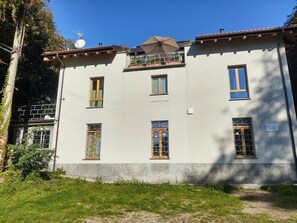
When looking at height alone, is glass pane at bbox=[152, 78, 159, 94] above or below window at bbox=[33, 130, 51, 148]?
above

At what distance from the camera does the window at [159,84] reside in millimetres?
13047

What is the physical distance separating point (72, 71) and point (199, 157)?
907 cm

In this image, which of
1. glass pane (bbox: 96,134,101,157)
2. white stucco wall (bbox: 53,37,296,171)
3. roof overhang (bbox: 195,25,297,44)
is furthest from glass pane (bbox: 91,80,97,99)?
roof overhang (bbox: 195,25,297,44)

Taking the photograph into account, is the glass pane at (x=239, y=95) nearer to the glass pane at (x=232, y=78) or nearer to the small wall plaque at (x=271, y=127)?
the glass pane at (x=232, y=78)

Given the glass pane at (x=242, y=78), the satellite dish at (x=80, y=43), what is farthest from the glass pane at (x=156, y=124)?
the satellite dish at (x=80, y=43)

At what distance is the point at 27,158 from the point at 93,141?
3519 mm

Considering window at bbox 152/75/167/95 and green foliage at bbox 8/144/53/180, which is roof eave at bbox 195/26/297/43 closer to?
window at bbox 152/75/167/95

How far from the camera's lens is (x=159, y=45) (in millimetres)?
12359

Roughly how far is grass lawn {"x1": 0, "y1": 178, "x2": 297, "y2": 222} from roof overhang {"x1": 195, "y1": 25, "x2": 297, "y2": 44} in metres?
7.47

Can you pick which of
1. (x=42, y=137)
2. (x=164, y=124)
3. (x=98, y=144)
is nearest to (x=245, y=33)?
(x=164, y=124)

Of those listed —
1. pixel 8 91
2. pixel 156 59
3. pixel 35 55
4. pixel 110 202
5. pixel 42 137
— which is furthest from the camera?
pixel 35 55

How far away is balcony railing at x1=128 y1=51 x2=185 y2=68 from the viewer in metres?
13.4

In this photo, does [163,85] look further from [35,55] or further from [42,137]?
[35,55]

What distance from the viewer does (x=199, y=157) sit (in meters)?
11.6
